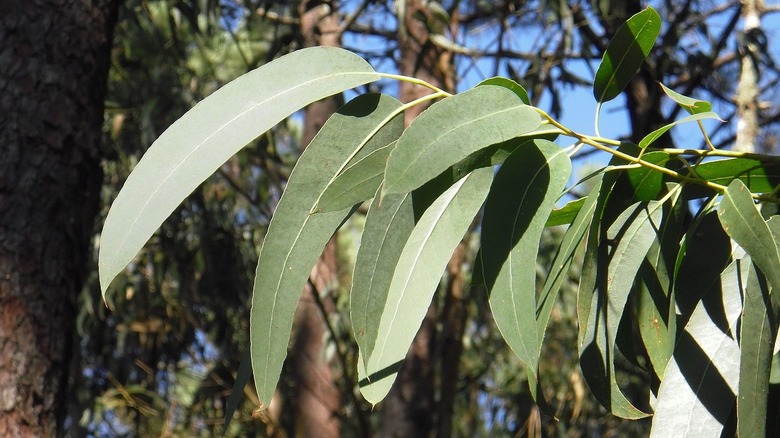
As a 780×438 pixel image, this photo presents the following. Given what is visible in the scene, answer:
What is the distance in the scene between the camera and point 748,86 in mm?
2795

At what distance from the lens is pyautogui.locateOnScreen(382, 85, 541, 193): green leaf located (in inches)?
26.2

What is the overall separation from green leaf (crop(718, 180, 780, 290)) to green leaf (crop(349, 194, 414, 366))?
0.27 meters

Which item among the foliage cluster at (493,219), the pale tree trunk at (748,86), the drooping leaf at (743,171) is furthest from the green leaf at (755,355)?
the pale tree trunk at (748,86)

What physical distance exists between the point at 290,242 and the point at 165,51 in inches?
115

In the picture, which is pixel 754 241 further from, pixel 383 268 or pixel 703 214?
pixel 383 268

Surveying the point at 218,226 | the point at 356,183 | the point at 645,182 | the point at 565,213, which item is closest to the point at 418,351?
the point at 218,226

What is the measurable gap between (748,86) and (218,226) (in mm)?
2009

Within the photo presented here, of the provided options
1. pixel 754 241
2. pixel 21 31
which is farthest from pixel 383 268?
pixel 21 31

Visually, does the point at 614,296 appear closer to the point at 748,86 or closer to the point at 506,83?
the point at 506,83

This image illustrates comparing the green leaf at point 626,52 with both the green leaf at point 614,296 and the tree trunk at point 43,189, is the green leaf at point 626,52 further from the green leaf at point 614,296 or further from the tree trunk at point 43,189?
the tree trunk at point 43,189

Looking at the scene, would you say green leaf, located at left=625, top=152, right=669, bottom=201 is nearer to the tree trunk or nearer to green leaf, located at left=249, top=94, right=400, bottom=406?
green leaf, located at left=249, top=94, right=400, bottom=406

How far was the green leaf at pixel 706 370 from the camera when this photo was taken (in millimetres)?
788

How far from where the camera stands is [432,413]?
275cm

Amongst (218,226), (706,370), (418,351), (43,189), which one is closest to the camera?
(706,370)
